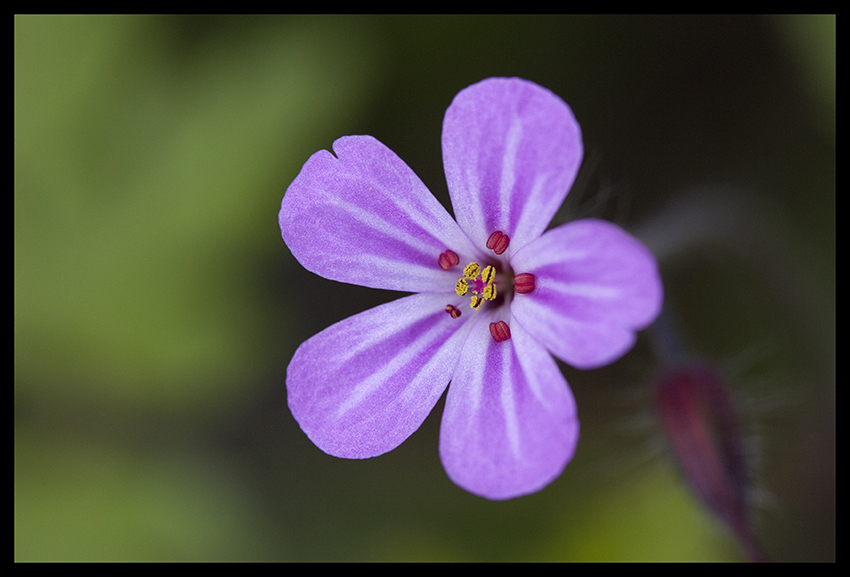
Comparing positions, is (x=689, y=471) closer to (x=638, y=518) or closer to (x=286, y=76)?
(x=638, y=518)

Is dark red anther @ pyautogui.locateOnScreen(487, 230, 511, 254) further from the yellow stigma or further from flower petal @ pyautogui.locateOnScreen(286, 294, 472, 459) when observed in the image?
flower petal @ pyautogui.locateOnScreen(286, 294, 472, 459)

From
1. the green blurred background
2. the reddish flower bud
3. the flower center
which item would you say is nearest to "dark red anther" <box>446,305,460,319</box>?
the flower center

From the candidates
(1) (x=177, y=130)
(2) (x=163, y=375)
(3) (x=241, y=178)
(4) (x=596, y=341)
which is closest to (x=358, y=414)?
(4) (x=596, y=341)

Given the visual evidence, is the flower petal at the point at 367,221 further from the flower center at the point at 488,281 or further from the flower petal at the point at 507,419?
the flower petal at the point at 507,419

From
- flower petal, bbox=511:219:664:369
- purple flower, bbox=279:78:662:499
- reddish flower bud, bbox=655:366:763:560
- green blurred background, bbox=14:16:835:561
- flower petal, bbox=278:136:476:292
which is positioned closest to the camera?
flower petal, bbox=511:219:664:369

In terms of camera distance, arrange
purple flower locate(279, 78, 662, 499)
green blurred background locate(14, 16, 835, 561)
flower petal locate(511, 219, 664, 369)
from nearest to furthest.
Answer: flower petal locate(511, 219, 664, 369) → purple flower locate(279, 78, 662, 499) → green blurred background locate(14, 16, 835, 561)

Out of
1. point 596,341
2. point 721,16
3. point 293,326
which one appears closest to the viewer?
point 596,341

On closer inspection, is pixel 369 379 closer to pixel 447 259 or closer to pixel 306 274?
pixel 447 259
